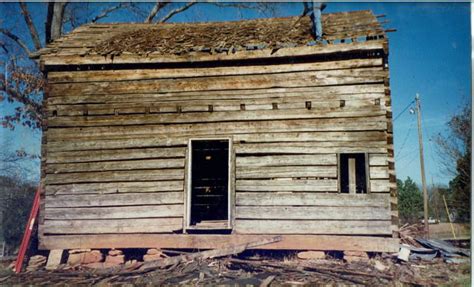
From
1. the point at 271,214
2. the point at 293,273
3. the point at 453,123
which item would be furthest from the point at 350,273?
the point at 453,123

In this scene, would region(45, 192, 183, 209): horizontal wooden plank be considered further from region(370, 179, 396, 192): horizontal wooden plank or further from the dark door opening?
region(370, 179, 396, 192): horizontal wooden plank

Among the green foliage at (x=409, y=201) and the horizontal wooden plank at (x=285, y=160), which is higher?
the horizontal wooden plank at (x=285, y=160)

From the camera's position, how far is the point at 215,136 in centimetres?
717

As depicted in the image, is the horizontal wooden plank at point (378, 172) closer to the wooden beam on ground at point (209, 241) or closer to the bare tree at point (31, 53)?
the wooden beam on ground at point (209, 241)

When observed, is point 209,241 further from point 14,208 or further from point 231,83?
point 14,208

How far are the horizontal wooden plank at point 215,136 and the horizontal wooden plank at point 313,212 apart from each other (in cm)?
129

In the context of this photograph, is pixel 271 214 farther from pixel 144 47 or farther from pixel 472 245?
pixel 144 47

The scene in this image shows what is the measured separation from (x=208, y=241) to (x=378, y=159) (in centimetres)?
356

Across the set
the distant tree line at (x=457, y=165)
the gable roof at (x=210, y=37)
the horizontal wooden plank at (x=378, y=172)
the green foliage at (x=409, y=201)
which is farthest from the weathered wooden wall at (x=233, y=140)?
the green foliage at (x=409, y=201)

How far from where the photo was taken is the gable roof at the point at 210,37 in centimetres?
734

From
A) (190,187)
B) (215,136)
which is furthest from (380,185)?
(190,187)

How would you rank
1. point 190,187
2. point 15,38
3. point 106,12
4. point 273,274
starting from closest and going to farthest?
point 273,274 < point 190,187 < point 15,38 < point 106,12

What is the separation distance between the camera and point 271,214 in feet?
22.7

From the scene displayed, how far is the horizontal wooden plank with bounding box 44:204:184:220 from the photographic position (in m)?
7.11
